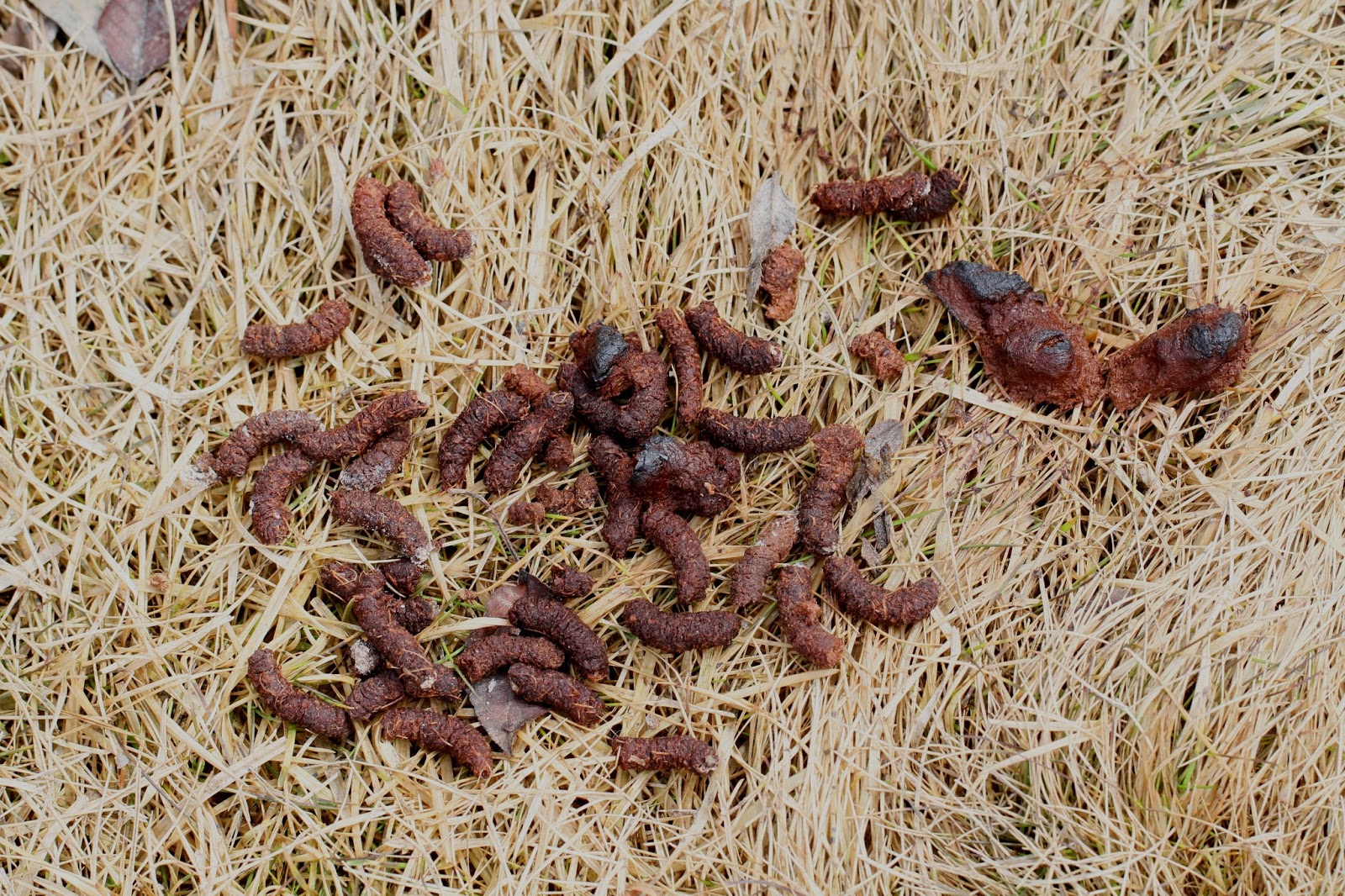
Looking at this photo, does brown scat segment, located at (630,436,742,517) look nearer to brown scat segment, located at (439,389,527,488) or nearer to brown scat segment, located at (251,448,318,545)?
brown scat segment, located at (439,389,527,488)

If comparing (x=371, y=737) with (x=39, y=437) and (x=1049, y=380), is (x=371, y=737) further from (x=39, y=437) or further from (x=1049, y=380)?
(x=1049, y=380)

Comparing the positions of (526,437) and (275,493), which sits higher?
(526,437)

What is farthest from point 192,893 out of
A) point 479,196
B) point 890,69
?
point 890,69

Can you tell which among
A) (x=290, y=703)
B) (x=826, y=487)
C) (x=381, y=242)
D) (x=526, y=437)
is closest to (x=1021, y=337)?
(x=826, y=487)

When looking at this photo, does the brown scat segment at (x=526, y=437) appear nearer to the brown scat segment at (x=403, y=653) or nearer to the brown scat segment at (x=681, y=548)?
the brown scat segment at (x=681, y=548)

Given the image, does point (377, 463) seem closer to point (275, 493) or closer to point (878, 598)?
point (275, 493)

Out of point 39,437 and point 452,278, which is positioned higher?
point 452,278
